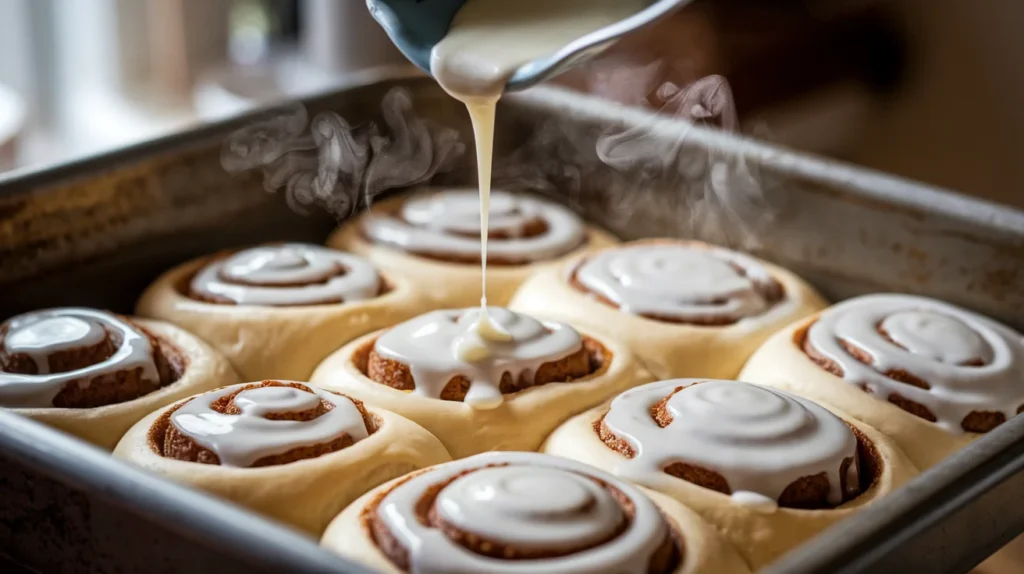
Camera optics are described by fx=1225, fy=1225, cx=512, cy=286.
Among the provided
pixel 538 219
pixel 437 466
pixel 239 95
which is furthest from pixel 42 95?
pixel 437 466

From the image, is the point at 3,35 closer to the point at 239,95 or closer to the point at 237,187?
the point at 239,95

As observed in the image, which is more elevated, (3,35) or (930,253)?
(3,35)

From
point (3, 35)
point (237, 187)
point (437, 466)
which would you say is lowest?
point (437, 466)

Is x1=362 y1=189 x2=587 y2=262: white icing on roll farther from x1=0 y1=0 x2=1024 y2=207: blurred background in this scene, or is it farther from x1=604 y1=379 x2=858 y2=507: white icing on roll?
x1=604 y1=379 x2=858 y2=507: white icing on roll

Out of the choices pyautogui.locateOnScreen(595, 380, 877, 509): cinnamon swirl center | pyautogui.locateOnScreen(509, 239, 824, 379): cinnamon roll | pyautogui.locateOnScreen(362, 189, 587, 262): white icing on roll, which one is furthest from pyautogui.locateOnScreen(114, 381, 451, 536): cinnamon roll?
pyautogui.locateOnScreen(362, 189, 587, 262): white icing on roll

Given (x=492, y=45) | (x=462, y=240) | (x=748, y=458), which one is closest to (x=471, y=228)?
(x=462, y=240)

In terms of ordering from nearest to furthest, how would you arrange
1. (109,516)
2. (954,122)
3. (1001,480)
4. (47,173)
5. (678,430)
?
(109,516)
(1001,480)
(678,430)
(47,173)
(954,122)

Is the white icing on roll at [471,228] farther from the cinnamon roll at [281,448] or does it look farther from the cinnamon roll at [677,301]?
the cinnamon roll at [281,448]
